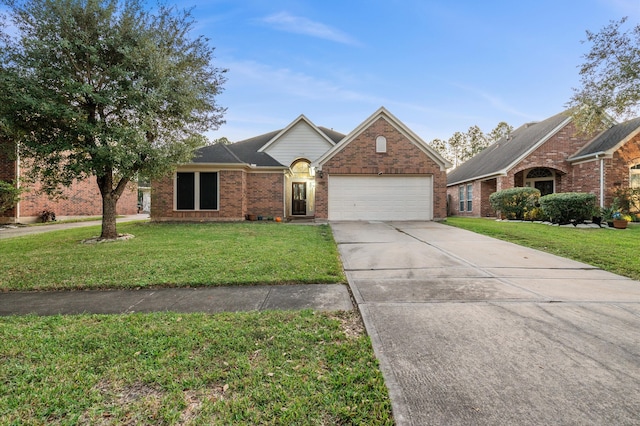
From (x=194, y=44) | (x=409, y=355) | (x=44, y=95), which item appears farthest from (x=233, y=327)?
(x=194, y=44)

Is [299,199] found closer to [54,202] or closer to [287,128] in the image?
[287,128]

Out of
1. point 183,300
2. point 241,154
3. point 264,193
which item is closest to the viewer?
point 183,300

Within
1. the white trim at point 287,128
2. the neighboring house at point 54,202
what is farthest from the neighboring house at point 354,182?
the white trim at point 287,128

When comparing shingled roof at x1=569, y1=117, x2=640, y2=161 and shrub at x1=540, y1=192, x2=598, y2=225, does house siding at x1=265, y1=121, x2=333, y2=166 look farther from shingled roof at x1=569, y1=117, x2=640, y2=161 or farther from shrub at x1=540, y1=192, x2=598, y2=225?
shingled roof at x1=569, y1=117, x2=640, y2=161

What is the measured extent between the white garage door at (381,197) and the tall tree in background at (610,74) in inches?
259

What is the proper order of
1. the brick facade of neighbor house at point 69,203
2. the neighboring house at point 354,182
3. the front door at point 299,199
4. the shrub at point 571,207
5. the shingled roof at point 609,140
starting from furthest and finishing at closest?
the front door at point 299,199 < the brick facade of neighbor house at point 69,203 < the neighboring house at point 354,182 < the shingled roof at point 609,140 < the shrub at point 571,207

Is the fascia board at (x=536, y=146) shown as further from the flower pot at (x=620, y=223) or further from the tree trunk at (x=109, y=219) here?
the tree trunk at (x=109, y=219)

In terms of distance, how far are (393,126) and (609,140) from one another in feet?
35.7

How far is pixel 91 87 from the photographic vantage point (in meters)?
7.51

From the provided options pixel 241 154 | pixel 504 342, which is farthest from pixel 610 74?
pixel 241 154

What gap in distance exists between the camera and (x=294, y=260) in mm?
5695

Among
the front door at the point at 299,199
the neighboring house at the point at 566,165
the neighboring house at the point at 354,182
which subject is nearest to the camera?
the neighboring house at the point at 566,165

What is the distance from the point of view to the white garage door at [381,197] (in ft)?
46.9

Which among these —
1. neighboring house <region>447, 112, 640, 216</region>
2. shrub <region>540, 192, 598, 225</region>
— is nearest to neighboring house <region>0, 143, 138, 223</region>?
shrub <region>540, 192, 598, 225</region>
